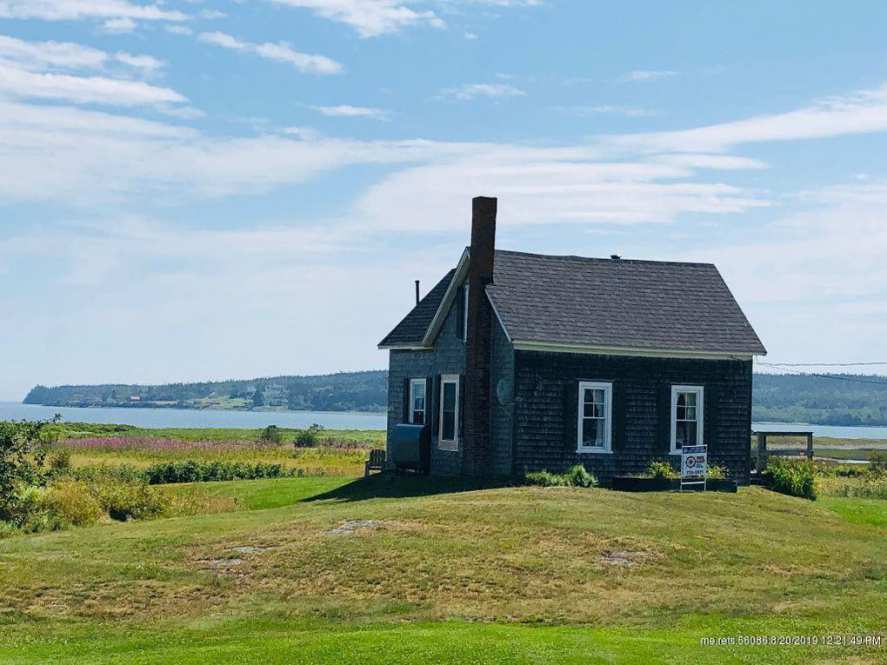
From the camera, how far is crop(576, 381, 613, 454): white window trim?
1439 inches

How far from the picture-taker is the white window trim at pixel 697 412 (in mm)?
37719

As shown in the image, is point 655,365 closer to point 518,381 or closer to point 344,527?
point 518,381

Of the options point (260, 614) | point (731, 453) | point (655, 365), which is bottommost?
point (260, 614)

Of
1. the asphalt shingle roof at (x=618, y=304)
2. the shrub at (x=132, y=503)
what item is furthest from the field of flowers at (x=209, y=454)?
the shrub at (x=132, y=503)

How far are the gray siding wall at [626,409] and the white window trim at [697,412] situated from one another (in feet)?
0.48

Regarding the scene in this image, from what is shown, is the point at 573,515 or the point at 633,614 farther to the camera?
the point at 573,515

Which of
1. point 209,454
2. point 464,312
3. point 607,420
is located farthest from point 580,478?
point 209,454

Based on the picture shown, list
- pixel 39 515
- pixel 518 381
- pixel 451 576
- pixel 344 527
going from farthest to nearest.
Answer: pixel 518 381 < pixel 39 515 < pixel 344 527 < pixel 451 576

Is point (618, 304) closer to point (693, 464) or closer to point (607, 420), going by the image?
point (607, 420)

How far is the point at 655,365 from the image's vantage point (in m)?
37.7

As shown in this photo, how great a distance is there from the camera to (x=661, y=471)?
3597 cm

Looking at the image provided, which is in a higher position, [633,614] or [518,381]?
[518,381]

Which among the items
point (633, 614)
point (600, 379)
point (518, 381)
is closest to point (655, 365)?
point (600, 379)

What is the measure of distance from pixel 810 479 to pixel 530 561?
1748 centimetres
